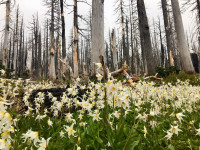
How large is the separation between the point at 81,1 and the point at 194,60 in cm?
1762

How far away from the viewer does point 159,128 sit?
91.3 inches

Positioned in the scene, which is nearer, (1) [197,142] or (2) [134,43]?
(1) [197,142]

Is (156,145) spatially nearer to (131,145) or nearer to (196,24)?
(131,145)

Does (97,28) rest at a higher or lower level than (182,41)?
lower

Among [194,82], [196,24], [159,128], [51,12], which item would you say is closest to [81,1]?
[51,12]

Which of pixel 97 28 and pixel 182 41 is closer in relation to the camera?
pixel 97 28

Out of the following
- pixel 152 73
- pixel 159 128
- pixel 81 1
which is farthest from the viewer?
pixel 81 1

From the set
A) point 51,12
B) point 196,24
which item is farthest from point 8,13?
point 196,24

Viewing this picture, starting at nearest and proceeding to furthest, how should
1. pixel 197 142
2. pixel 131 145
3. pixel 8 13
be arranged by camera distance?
pixel 131 145
pixel 197 142
pixel 8 13

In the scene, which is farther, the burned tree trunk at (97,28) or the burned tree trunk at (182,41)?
the burned tree trunk at (182,41)

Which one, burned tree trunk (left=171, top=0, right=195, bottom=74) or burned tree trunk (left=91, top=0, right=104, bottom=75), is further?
burned tree trunk (left=171, top=0, right=195, bottom=74)

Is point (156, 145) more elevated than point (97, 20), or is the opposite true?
point (97, 20)

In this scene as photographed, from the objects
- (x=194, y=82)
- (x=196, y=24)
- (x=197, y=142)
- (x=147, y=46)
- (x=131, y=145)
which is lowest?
(x=197, y=142)

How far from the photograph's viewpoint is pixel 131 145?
152 centimetres
